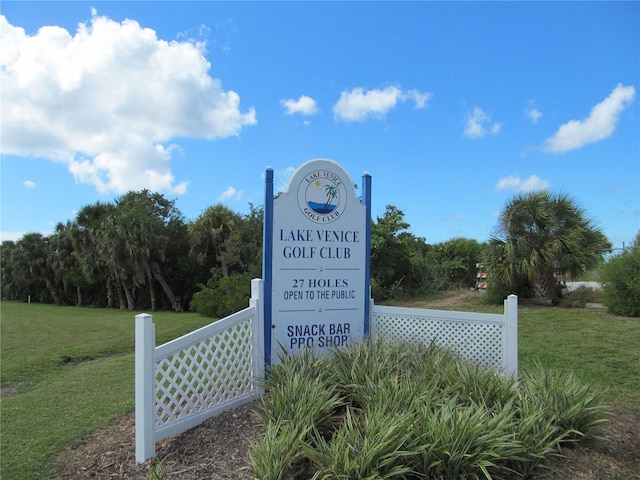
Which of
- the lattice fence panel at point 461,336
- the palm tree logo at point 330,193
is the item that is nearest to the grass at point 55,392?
the palm tree logo at point 330,193

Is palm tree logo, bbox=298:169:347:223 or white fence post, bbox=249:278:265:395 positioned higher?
palm tree logo, bbox=298:169:347:223

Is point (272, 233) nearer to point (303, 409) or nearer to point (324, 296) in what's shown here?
point (324, 296)

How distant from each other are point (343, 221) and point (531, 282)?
41.0 ft

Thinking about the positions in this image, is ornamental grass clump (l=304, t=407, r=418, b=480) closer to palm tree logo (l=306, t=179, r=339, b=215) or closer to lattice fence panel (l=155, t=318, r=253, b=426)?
lattice fence panel (l=155, t=318, r=253, b=426)

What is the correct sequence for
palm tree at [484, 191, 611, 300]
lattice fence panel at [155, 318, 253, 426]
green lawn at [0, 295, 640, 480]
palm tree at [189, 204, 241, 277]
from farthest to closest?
palm tree at [189, 204, 241, 277] < palm tree at [484, 191, 611, 300] < green lawn at [0, 295, 640, 480] < lattice fence panel at [155, 318, 253, 426]

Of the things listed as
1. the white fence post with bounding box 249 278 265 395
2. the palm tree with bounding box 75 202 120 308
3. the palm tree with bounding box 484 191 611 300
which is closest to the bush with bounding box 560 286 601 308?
the palm tree with bounding box 484 191 611 300

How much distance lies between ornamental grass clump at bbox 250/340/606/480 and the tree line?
483 inches

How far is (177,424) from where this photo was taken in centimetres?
452

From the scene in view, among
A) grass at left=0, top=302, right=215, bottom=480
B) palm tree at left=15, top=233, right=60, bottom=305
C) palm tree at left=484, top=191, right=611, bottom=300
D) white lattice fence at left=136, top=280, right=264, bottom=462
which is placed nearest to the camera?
white lattice fence at left=136, top=280, right=264, bottom=462

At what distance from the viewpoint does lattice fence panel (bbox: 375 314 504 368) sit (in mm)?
6086

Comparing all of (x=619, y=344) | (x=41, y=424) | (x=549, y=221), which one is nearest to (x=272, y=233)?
(x=41, y=424)

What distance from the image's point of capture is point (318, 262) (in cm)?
604

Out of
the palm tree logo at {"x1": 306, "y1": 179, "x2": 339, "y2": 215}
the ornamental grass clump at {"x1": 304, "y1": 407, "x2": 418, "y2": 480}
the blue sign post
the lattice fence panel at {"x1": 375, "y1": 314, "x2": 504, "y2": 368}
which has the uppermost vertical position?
the palm tree logo at {"x1": 306, "y1": 179, "x2": 339, "y2": 215}

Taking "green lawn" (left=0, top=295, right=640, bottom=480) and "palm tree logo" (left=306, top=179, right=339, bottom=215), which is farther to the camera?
"palm tree logo" (left=306, top=179, right=339, bottom=215)
